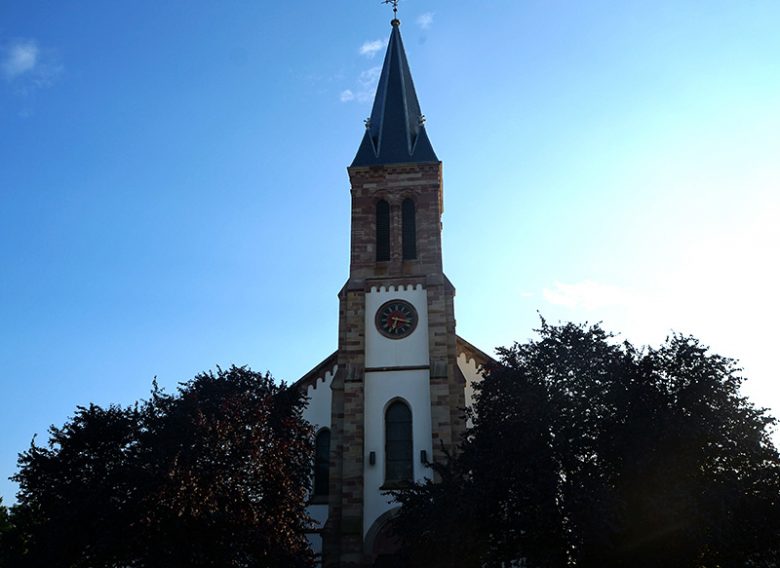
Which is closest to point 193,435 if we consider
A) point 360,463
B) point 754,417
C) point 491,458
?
point 360,463

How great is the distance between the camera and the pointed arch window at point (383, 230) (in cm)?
3222

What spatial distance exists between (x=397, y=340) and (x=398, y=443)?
4.34 metres

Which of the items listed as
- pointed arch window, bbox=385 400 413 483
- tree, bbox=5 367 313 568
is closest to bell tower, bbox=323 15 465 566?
pointed arch window, bbox=385 400 413 483

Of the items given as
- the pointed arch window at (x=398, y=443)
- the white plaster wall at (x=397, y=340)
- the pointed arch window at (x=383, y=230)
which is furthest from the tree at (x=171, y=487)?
the pointed arch window at (x=383, y=230)

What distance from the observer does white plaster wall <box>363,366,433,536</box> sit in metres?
27.0

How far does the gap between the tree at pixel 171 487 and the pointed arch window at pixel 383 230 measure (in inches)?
375

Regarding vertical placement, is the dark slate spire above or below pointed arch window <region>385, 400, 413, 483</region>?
above

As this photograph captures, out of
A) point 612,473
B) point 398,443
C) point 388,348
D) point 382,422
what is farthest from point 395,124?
point 612,473

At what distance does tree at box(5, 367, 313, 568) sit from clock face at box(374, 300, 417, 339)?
20.8 feet

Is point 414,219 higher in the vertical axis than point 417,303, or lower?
higher

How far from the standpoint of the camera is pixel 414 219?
32812mm

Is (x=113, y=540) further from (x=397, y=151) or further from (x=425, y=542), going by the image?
(x=397, y=151)

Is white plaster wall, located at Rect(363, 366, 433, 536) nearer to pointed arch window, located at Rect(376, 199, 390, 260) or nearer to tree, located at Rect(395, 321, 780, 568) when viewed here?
tree, located at Rect(395, 321, 780, 568)

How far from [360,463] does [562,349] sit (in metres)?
9.51
